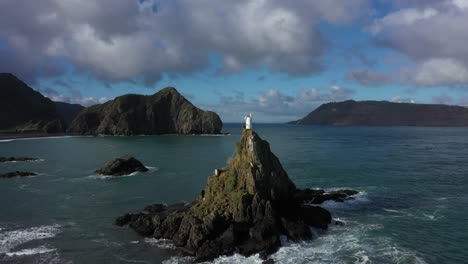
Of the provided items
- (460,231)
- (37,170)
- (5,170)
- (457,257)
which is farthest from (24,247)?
(5,170)

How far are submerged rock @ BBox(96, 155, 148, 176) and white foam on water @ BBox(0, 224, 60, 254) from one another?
93.6 feet

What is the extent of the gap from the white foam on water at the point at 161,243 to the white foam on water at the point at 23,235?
32.4ft

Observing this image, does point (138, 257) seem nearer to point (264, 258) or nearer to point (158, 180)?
point (264, 258)

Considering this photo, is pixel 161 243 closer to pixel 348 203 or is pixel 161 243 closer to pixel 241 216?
pixel 241 216

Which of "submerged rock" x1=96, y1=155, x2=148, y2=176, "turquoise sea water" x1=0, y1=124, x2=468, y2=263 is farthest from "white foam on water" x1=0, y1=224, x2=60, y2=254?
"submerged rock" x1=96, y1=155, x2=148, y2=176

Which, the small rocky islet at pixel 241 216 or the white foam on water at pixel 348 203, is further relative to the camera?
the white foam on water at pixel 348 203

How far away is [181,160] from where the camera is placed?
81.1m

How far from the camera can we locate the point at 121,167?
6331 cm

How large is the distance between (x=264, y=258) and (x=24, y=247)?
21.3 m

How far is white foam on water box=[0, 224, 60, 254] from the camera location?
28.9 m

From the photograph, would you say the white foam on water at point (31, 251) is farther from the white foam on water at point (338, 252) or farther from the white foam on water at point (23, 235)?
the white foam on water at point (338, 252)

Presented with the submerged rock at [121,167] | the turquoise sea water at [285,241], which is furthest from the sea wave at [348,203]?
the submerged rock at [121,167]

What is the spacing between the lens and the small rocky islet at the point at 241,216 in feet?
90.6

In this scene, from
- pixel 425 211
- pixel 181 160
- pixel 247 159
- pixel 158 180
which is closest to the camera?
pixel 247 159
